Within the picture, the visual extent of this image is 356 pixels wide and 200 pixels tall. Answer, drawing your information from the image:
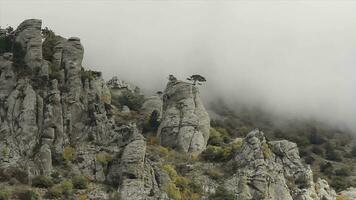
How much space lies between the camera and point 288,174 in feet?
312

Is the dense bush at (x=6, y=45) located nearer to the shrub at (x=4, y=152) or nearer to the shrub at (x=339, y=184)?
the shrub at (x=4, y=152)

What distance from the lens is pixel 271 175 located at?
3477 inches

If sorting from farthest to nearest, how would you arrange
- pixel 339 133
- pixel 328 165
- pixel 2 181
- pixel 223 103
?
pixel 223 103 → pixel 339 133 → pixel 328 165 → pixel 2 181

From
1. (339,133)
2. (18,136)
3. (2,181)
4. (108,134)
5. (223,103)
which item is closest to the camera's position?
(2,181)

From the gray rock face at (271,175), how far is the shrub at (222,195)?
49.6 inches

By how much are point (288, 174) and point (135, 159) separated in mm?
21153

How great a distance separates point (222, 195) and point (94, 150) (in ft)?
48.1

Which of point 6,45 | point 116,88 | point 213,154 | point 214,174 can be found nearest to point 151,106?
point 116,88

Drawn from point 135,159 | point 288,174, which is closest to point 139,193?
point 135,159

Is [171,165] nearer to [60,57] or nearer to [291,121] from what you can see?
[60,57]

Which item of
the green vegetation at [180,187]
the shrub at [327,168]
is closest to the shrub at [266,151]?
the green vegetation at [180,187]

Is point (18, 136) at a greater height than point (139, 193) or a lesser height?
greater

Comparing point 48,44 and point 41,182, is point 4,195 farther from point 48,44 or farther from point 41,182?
point 48,44

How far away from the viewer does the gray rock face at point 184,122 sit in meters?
99.8
